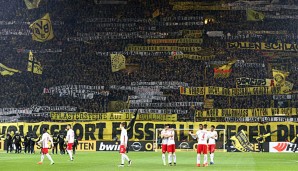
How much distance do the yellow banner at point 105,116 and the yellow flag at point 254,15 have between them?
1867 cm

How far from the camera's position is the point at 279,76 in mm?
71125

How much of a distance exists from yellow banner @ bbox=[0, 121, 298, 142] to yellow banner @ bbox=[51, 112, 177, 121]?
3.27 meters

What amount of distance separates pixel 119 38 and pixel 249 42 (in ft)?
53.4

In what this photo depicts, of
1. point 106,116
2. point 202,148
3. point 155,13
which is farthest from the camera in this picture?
point 155,13

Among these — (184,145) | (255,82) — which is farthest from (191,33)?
(184,145)

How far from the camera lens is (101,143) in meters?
61.5

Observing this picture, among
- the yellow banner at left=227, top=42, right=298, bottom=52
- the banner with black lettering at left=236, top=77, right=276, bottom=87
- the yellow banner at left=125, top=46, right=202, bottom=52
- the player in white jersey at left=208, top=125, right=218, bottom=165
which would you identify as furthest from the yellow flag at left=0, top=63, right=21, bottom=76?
the player in white jersey at left=208, top=125, right=218, bottom=165

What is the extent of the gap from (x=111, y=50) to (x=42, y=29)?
31.7ft

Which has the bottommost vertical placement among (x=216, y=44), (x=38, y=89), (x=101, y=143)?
(x=101, y=143)

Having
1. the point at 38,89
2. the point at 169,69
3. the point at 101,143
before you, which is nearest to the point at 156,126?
the point at 101,143

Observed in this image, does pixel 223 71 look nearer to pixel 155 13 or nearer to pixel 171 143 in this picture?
pixel 155 13

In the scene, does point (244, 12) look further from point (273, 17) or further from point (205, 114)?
point (205, 114)

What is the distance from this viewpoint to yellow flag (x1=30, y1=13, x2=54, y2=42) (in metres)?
78.5

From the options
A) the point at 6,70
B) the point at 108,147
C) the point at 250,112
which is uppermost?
the point at 6,70
